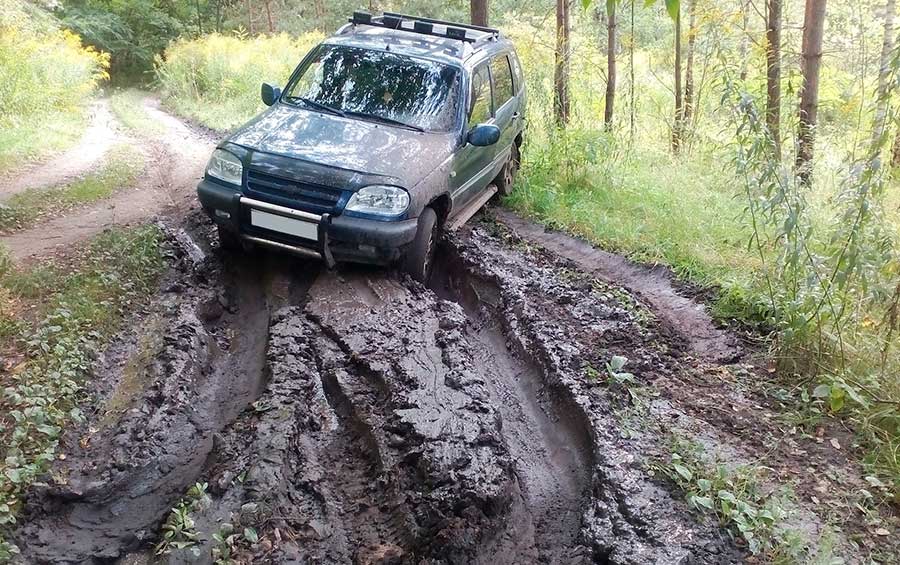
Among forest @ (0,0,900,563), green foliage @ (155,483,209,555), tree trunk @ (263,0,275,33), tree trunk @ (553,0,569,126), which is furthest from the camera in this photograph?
tree trunk @ (263,0,275,33)

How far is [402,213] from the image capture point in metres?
5.12

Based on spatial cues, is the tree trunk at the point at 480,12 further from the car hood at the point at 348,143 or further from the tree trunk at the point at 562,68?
the car hood at the point at 348,143

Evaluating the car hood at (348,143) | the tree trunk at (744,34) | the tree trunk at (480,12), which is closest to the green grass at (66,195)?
the car hood at (348,143)

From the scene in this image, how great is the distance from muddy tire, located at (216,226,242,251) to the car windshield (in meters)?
1.39

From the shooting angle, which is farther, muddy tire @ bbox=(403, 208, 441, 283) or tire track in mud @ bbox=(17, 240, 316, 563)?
muddy tire @ bbox=(403, 208, 441, 283)

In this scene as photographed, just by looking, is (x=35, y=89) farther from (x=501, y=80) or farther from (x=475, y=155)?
(x=475, y=155)

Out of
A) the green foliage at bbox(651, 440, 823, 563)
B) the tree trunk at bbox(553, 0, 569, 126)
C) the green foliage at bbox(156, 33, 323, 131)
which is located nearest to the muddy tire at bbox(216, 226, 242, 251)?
the green foliage at bbox(651, 440, 823, 563)

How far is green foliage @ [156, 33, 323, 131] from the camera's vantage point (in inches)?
599

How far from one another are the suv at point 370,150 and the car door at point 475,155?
20mm

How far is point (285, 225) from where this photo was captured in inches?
198

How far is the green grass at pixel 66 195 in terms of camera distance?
21.6ft

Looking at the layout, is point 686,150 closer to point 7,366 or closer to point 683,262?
point 683,262

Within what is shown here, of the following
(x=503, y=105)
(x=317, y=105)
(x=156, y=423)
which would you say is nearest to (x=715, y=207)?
(x=503, y=105)

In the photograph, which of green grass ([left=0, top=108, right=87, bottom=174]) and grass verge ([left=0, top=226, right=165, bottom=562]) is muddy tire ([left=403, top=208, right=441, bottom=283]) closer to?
grass verge ([left=0, top=226, right=165, bottom=562])
